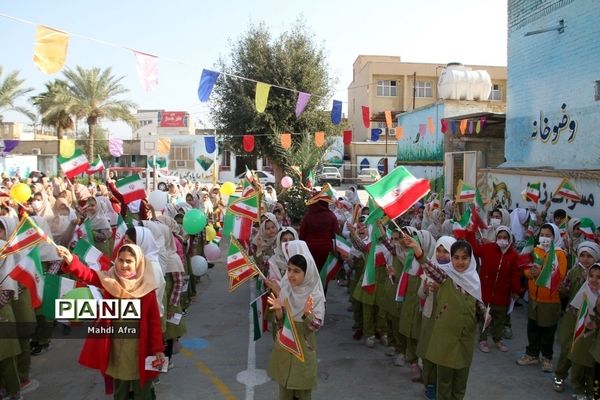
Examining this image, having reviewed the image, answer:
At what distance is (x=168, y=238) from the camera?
16.9 ft

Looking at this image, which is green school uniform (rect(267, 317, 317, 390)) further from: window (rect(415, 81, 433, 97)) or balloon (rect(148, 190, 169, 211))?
window (rect(415, 81, 433, 97))

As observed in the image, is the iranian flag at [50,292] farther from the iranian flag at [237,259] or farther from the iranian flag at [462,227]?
the iranian flag at [462,227]

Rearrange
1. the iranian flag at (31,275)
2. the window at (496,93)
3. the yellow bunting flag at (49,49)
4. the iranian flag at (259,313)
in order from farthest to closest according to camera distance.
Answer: the window at (496,93), the yellow bunting flag at (49,49), the iranian flag at (259,313), the iranian flag at (31,275)

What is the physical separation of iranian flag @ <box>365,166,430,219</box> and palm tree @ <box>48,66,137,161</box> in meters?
24.5

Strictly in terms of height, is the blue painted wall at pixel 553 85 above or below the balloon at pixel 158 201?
above

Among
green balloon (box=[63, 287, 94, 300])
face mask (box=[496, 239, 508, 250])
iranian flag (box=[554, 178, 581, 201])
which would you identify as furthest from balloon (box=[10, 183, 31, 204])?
iranian flag (box=[554, 178, 581, 201])

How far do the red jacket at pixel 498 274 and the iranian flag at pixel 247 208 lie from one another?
2.84m

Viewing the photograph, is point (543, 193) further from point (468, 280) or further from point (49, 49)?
point (49, 49)

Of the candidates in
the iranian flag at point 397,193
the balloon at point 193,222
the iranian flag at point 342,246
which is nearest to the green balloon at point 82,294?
the iranian flag at point 397,193

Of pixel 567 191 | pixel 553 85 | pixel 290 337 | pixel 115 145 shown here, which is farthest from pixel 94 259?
pixel 115 145

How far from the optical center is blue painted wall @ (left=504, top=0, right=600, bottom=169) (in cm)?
1005

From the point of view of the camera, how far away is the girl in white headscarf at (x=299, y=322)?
370 centimetres

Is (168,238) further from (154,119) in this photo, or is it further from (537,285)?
(154,119)

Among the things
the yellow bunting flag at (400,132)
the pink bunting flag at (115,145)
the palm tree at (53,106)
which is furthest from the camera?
the palm tree at (53,106)
